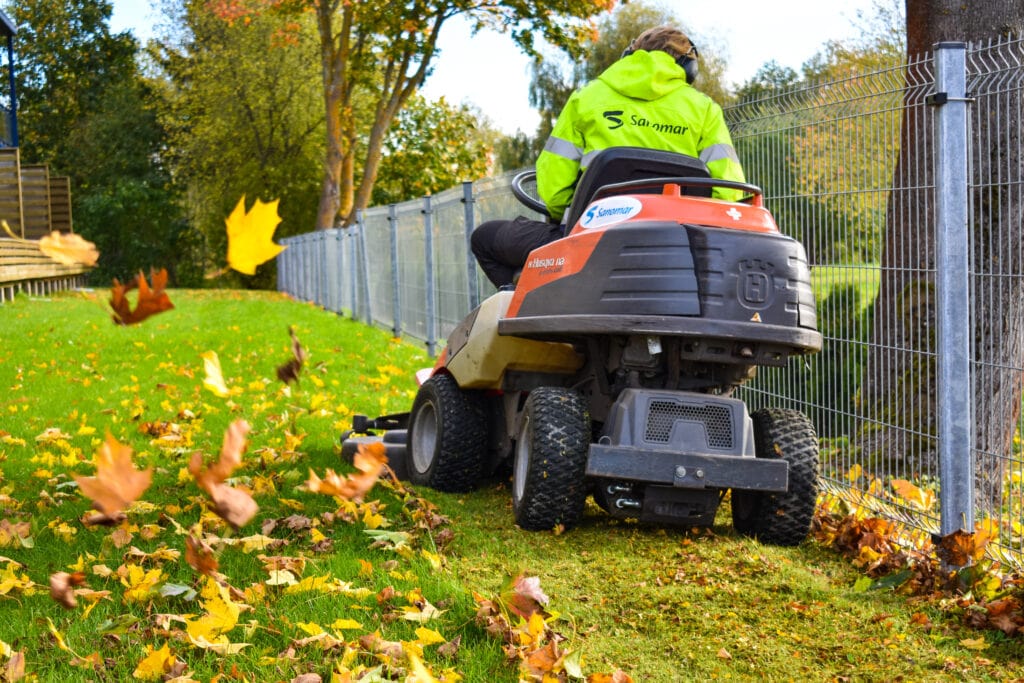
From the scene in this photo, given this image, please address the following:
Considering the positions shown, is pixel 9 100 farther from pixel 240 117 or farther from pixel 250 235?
pixel 250 235

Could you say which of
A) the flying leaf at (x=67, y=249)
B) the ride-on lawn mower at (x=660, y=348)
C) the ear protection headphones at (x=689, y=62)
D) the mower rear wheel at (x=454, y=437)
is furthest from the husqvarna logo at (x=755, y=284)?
the flying leaf at (x=67, y=249)

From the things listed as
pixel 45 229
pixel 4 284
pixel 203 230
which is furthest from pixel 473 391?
pixel 203 230

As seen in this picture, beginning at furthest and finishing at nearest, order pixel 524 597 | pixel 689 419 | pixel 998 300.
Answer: pixel 998 300
pixel 689 419
pixel 524 597

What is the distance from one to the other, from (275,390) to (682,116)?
5.59 m

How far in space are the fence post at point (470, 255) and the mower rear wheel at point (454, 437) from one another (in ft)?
14.6

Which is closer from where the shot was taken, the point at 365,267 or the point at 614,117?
the point at 614,117

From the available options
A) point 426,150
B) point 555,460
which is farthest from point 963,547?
point 426,150

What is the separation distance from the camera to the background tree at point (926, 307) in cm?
530

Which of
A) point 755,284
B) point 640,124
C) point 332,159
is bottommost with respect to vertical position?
point 755,284

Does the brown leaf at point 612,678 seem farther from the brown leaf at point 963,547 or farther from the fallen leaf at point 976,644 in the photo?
the brown leaf at point 963,547

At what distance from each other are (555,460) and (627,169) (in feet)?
4.18

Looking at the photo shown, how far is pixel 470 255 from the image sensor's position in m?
10.7

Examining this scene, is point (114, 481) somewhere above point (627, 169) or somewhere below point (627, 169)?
below

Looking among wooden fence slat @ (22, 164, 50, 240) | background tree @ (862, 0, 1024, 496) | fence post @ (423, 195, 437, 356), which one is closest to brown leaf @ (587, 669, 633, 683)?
background tree @ (862, 0, 1024, 496)
